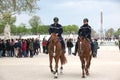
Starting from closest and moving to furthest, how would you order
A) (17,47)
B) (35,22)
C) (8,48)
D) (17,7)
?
(17,47)
(8,48)
(17,7)
(35,22)

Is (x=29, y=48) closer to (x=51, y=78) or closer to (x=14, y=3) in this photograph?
(x=14, y=3)

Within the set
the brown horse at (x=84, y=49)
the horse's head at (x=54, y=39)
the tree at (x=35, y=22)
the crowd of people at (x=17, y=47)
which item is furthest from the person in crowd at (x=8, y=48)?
the tree at (x=35, y=22)

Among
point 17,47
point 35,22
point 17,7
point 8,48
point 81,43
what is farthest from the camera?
point 35,22

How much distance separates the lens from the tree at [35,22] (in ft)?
425

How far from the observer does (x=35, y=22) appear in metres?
131

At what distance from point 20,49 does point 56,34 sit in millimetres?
21281

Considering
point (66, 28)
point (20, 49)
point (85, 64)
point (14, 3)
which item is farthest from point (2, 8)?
point (66, 28)

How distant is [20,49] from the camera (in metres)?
41.7

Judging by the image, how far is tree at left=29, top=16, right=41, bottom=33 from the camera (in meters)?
130

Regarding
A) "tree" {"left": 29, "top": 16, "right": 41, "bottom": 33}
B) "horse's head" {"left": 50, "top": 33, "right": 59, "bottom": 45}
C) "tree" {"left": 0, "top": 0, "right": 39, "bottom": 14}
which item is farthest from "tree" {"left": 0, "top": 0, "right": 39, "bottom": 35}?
"tree" {"left": 29, "top": 16, "right": 41, "bottom": 33}

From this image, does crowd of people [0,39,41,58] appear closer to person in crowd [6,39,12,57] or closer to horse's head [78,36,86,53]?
person in crowd [6,39,12,57]

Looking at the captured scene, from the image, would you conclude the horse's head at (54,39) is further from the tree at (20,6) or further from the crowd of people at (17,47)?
the tree at (20,6)

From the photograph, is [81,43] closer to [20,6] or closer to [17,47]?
[17,47]

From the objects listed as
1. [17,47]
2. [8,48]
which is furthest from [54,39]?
[8,48]
